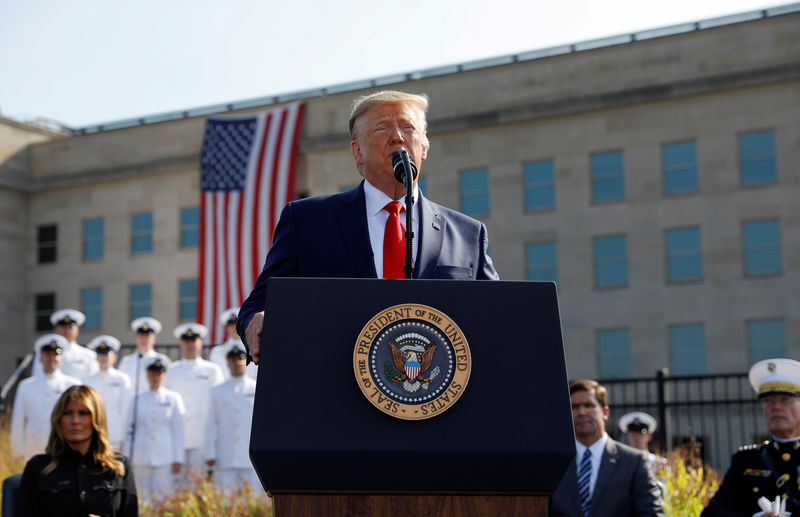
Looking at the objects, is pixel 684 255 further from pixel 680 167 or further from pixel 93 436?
pixel 93 436

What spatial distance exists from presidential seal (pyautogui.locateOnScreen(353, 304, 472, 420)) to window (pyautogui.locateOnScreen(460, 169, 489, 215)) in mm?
31933

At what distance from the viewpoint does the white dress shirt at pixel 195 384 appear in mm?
15633

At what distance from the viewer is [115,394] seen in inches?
601

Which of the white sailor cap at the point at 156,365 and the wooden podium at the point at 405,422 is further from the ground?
the white sailor cap at the point at 156,365

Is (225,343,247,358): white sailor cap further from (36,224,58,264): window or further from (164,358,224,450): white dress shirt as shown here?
(36,224,58,264): window

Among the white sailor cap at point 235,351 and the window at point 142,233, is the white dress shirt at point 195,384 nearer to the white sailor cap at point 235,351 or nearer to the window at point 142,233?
the white sailor cap at point 235,351

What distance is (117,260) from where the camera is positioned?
4069 centimetres

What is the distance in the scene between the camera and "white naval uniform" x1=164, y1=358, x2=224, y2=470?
51.1ft

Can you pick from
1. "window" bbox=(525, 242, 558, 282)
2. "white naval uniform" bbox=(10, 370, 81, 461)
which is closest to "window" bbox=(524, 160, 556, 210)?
"window" bbox=(525, 242, 558, 282)

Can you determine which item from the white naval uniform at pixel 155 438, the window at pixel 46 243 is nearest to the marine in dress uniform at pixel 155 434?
the white naval uniform at pixel 155 438

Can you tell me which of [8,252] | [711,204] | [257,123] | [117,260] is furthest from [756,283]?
[8,252]

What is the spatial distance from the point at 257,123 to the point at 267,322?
30.9m

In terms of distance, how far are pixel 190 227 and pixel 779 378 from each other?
115 feet

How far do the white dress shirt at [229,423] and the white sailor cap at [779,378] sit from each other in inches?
333
